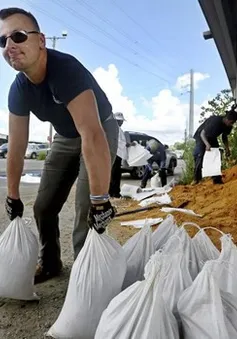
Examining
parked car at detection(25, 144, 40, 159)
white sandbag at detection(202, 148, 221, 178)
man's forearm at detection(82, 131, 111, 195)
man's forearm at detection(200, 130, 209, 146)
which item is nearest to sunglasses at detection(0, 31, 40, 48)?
man's forearm at detection(82, 131, 111, 195)

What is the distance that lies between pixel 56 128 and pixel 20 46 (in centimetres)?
64

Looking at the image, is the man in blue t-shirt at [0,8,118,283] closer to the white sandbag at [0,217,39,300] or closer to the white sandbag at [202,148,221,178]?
the white sandbag at [0,217,39,300]

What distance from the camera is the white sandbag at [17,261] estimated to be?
6.77 ft

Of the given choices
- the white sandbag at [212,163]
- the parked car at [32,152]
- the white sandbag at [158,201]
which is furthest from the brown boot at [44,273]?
the parked car at [32,152]

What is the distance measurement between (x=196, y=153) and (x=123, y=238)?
4060mm

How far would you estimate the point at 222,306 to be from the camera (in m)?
1.30

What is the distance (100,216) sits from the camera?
181 cm

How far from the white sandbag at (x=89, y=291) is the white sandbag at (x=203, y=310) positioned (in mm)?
386

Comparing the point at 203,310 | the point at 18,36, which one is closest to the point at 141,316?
the point at 203,310

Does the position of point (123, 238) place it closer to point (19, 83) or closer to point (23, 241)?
point (23, 241)

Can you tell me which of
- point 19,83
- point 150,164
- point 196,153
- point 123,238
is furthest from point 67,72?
point 150,164

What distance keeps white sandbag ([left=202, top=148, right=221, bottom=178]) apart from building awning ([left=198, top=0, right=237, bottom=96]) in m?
2.06

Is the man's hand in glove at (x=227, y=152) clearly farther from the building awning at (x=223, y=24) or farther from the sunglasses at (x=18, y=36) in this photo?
the sunglasses at (x=18, y=36)

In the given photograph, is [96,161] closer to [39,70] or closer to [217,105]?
[39,70]
